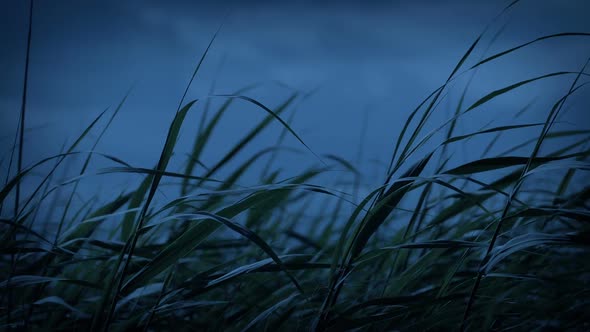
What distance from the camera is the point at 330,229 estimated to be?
1.20 meters

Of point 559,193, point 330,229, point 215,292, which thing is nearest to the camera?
point 559,193

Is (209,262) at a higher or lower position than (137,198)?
lower

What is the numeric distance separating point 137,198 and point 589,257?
0.59m

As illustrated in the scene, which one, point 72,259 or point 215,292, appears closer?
point 72,259

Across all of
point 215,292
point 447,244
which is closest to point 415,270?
point 447,244

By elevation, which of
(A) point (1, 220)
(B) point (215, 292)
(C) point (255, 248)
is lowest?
(B) point (215, 292)

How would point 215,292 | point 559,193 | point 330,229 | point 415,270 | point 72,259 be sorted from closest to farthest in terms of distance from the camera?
point 415,270, point 72,259, point 559,193, point 215,292, point 330,229

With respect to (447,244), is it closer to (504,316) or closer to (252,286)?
(504,316)

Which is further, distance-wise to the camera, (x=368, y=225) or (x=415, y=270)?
(x=415, y=270)

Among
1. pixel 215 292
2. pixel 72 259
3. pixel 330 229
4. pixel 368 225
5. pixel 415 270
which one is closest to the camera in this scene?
pixel 368 225

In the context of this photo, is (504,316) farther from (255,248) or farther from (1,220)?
(1,220)

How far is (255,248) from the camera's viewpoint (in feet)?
3.17

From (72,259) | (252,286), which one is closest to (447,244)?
(252,286)

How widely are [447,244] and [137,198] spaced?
0.42 meters
